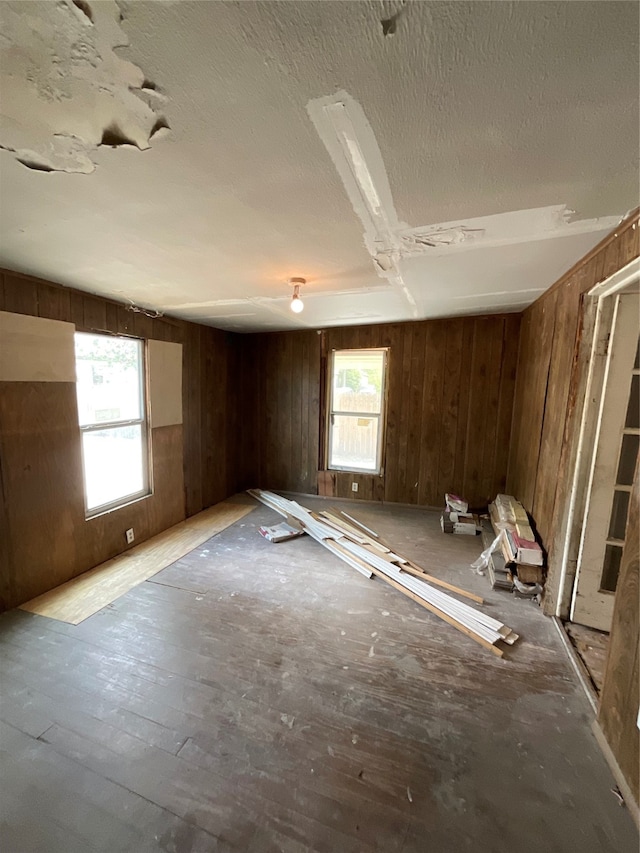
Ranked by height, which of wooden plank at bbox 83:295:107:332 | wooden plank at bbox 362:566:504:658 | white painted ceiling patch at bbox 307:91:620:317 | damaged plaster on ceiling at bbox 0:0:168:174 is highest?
white painted ceiling patch at bbox 307:91:620:317

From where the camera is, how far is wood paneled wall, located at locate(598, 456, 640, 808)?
1257 millimetres

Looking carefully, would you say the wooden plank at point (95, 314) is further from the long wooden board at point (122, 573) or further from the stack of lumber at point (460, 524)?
the stack of lumber at point (460, 524)

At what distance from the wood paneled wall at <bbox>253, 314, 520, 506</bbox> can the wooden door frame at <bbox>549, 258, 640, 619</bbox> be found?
6.23ft

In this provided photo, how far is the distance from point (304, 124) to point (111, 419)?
2.87 meters

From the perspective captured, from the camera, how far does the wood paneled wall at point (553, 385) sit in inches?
70.9

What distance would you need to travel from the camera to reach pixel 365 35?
70cm

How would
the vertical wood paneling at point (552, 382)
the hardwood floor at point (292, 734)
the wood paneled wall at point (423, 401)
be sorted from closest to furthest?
the hardwood floor at point (292, 734) < the vertical wood paneling at point (552, 382) < the wood paneled wall at point (423, 401)

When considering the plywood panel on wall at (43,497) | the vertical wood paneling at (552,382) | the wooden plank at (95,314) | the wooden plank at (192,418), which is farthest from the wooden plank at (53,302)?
the vertical wood paneling at (552,382)

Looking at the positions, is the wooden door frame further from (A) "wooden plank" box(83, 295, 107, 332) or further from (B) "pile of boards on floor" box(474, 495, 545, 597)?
(A) "wooden plank" box(83, 295, 107, 332)

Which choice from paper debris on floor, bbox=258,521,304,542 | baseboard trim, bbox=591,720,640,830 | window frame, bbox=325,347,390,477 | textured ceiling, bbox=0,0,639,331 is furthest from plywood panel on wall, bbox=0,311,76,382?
baseboard trim, bbox=591,720,640,830

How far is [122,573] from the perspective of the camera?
2.74 meters

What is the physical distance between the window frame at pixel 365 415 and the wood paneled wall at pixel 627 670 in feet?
9.95

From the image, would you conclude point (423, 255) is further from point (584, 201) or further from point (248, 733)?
point (248, 733)

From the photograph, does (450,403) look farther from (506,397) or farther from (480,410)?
(506,397)
